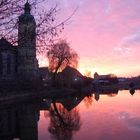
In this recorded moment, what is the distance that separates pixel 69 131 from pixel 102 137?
9.97ft

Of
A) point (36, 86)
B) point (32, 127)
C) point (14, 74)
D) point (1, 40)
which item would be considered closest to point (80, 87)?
point (14, 74)

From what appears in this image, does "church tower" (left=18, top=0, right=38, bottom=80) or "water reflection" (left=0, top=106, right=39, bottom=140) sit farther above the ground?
"church tower" (left=18, top=0, right=38, bottom=80)

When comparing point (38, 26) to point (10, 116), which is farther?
point (10, 116)

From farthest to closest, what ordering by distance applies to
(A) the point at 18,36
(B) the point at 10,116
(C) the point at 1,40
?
(B) the point at 10,116 < (C) the point at 1,40 < (A) the point at 18,36

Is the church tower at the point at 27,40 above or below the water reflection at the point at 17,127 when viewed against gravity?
above

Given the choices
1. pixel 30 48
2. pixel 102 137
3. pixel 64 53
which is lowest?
pixel 102 137

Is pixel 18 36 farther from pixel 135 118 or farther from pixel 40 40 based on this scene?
pixel 135 118

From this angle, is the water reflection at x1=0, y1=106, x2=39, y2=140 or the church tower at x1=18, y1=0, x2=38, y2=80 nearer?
the church tower at x1=18, y1=0, x2=38, y2=80

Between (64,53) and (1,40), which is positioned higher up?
(64,53)

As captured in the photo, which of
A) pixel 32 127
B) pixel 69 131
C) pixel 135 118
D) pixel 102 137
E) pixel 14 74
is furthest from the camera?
pixel 14 74

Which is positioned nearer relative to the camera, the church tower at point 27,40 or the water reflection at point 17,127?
the church tower at point 27,40

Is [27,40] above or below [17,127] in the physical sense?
above

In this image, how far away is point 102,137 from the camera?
A: 2067 centimetres

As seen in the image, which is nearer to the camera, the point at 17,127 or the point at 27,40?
the point at 27,40
